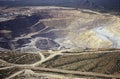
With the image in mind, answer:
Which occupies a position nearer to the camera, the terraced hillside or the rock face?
the terraced hillside

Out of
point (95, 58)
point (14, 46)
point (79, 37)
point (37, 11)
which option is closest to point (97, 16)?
point (79, 37)

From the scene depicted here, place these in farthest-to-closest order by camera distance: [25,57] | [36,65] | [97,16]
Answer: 1. [97,16]
2. [25,57]
3. [36,65]

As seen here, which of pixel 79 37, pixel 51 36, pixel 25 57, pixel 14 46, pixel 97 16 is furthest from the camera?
pixel 97 16

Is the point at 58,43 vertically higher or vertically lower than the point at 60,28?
lower

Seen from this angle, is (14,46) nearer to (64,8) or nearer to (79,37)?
(79,37)

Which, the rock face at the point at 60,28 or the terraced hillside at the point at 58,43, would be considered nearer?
the terraced hillside at the point at 58,43
